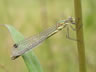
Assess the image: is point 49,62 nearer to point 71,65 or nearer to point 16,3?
point 71,65

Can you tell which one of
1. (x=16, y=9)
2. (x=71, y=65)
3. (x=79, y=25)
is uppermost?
(x=79, y=25)

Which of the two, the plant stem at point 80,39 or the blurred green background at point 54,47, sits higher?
the plant stem at point 80,39

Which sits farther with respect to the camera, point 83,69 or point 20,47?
point 20,47

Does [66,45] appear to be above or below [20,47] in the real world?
below

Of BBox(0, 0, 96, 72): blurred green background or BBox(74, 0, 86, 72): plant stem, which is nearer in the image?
BBox(74, 0, 86, 72): plant stem

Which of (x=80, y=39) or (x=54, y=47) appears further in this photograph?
(x=54, y=47)

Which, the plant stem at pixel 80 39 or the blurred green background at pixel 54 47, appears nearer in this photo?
the plant stem at pixel 80 39

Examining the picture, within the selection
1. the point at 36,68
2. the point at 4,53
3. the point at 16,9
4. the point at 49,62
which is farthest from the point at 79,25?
the point at 16,9

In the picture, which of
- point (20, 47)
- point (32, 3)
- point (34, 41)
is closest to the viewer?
point (20, 47)

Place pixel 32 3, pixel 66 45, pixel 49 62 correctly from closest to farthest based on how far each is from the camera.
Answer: pixel 49 62, pixel 66 45, pixel 32 3

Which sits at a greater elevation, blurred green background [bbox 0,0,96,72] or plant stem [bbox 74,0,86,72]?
plant stem [bbox 74,0,86,72]

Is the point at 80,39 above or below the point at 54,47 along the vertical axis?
above
